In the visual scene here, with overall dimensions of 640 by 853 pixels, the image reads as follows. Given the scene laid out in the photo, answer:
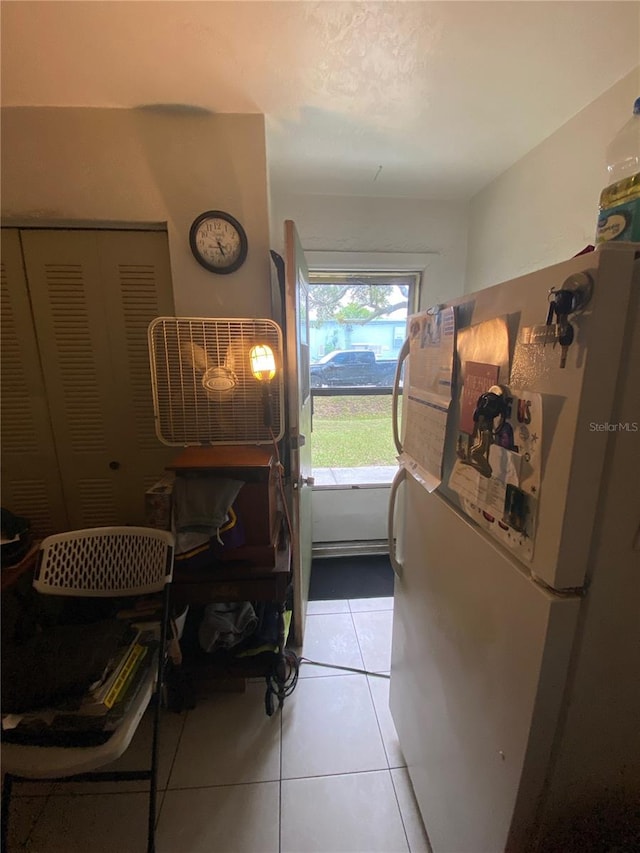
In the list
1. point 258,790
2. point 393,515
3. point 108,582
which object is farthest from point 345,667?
point 108,582

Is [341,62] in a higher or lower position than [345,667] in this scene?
higher

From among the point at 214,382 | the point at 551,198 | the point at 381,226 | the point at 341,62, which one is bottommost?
the point at 214,382

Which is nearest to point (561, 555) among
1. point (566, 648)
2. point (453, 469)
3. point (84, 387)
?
point (566, 648)

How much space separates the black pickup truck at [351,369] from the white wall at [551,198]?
80 cm

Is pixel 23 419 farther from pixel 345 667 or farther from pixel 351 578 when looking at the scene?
pixel 351 578

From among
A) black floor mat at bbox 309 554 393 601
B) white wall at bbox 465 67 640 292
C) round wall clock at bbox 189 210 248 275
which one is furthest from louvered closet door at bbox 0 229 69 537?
white wall at bbox 465 67 640 292

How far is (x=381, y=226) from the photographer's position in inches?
83.5

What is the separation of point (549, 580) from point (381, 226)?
2.15 metres

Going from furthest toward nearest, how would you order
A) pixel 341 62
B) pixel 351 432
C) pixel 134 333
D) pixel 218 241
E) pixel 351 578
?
pixel 351 432, pixel 351 578, pixel 134 333, pixel 218 241, pixel 341 62

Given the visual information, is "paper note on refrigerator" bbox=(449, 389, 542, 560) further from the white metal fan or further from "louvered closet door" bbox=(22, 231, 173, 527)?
"louvered closet door" bbox=(22, 231, 173, 527)

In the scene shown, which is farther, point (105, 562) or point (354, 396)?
point (354, 396)

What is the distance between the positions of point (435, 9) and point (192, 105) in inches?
35.4

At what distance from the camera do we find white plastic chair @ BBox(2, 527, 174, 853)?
0.90 m

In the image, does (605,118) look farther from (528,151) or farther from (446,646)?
(446,646)
